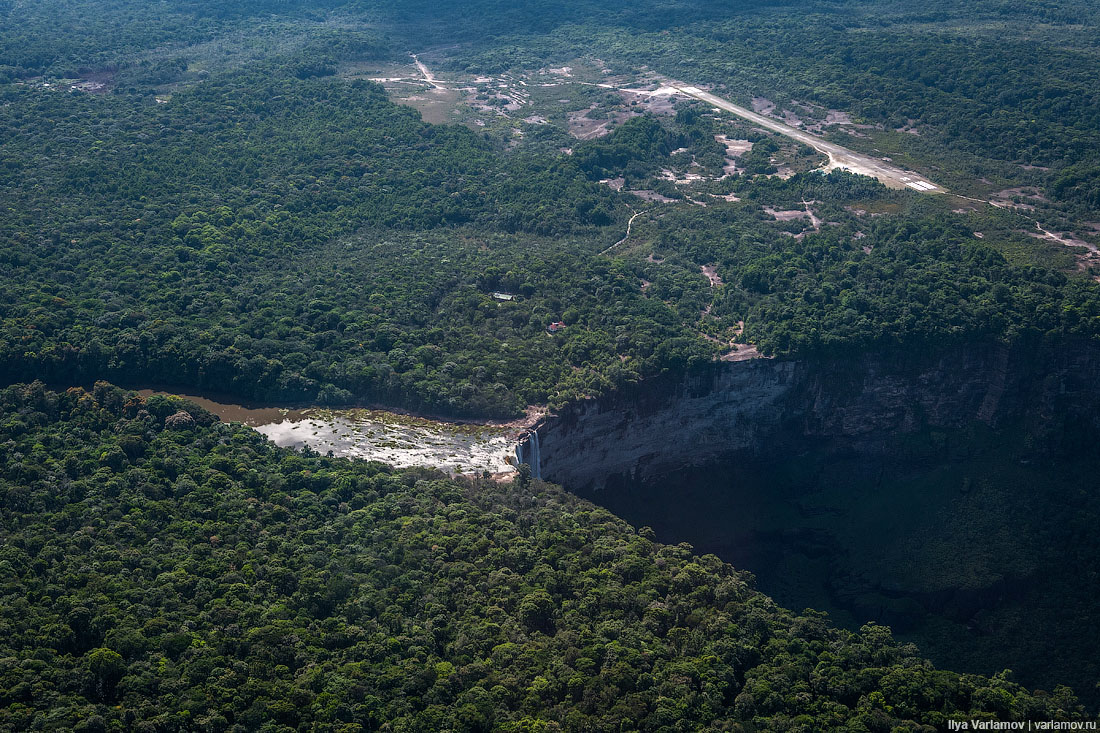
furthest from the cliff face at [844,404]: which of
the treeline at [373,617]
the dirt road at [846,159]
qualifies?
the dirt road at [846,159]

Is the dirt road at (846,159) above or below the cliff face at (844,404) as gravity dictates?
above

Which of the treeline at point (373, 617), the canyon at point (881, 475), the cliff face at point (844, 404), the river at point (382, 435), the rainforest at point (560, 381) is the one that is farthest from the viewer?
the cliff face at point (844, 404)

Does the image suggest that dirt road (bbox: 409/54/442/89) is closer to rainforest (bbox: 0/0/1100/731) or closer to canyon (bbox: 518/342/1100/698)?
rainforest (bbox: 0/0/1100/731)

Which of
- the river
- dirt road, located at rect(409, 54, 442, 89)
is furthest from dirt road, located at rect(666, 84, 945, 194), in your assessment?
the river

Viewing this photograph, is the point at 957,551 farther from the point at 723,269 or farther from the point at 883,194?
the point at 883,194

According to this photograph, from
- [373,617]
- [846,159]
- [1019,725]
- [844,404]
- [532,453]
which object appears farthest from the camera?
[846,159]

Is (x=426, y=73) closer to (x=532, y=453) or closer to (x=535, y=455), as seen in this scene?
(x=535, y=455)

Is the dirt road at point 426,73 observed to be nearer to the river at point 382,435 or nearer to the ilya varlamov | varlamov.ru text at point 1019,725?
the river at point 382,435

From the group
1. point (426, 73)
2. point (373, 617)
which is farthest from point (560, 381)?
point (426, 73)
